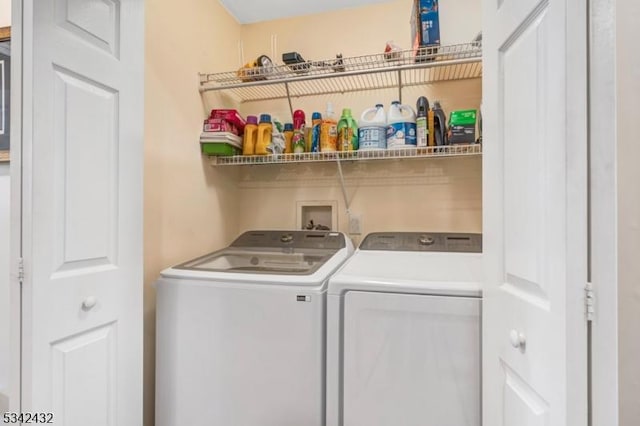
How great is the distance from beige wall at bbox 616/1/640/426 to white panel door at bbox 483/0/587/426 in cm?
6

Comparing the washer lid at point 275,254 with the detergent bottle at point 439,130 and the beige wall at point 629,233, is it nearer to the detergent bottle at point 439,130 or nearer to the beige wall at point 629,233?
the detergent bottle at point 439,130

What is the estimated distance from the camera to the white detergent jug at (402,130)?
1.76 meters

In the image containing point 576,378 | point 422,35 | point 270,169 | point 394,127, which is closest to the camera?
point 576,378

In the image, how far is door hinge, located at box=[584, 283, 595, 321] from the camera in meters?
0.57

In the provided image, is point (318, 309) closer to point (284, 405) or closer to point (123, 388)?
point (284, 405)

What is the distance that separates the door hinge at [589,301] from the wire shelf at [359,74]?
1.43m

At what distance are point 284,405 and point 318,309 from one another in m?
0.40

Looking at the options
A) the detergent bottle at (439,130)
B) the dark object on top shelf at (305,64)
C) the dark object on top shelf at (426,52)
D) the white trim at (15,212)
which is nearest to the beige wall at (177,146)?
the dark object on top shelf at (305,64)

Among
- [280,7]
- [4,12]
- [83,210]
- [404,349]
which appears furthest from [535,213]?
[280,7]

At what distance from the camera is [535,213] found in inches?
28.4

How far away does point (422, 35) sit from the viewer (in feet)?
5.50

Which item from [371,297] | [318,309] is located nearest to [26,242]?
[318,309]

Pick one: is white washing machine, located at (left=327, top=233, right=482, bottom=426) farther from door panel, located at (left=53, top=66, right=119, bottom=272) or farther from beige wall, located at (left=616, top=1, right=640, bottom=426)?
door panel, located at (left=53, top=66, right=119, bottom=272)

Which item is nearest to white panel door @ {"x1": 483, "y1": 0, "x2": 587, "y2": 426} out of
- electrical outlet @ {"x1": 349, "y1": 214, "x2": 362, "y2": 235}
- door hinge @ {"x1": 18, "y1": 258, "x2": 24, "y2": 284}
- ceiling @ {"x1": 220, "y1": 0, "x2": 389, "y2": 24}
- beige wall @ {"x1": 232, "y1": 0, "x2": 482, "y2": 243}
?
beige wall @ {"x1": 232, "y1": 0, "x2": 482, "y2": 243}
